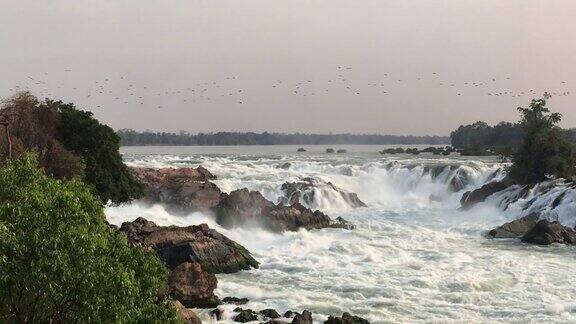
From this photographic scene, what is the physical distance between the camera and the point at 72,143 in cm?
3419

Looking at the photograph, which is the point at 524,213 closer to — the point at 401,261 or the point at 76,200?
the point at 401,261

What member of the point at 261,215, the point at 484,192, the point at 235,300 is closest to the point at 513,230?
the point at 484,192

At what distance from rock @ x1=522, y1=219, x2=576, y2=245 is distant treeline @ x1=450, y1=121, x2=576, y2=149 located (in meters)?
75.5

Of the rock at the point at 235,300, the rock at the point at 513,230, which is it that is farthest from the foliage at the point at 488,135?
the rock at the point at 235,300

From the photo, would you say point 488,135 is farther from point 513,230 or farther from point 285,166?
point 513,230

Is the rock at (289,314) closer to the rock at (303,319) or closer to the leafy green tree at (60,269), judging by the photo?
the rock at (303,319)

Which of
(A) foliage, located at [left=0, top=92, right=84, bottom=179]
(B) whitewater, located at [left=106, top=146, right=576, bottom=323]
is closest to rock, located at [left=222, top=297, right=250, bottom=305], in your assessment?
(B) whitewater, located at [left=106, top=146, right=576, bottom=323]

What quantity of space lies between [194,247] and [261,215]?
11673 mm

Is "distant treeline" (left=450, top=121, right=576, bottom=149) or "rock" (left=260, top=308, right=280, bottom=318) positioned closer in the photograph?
"rock" (left=260, top=308, right=280, bottom=318)

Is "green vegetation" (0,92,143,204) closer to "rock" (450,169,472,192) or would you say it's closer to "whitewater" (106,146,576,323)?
"whitewater" (106,146,576,323)

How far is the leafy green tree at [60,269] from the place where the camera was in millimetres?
10367

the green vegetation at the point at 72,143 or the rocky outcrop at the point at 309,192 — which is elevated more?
the green vegetation at the point at 72,143

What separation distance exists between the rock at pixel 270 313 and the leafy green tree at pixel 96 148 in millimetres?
16869

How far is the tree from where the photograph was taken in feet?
150
